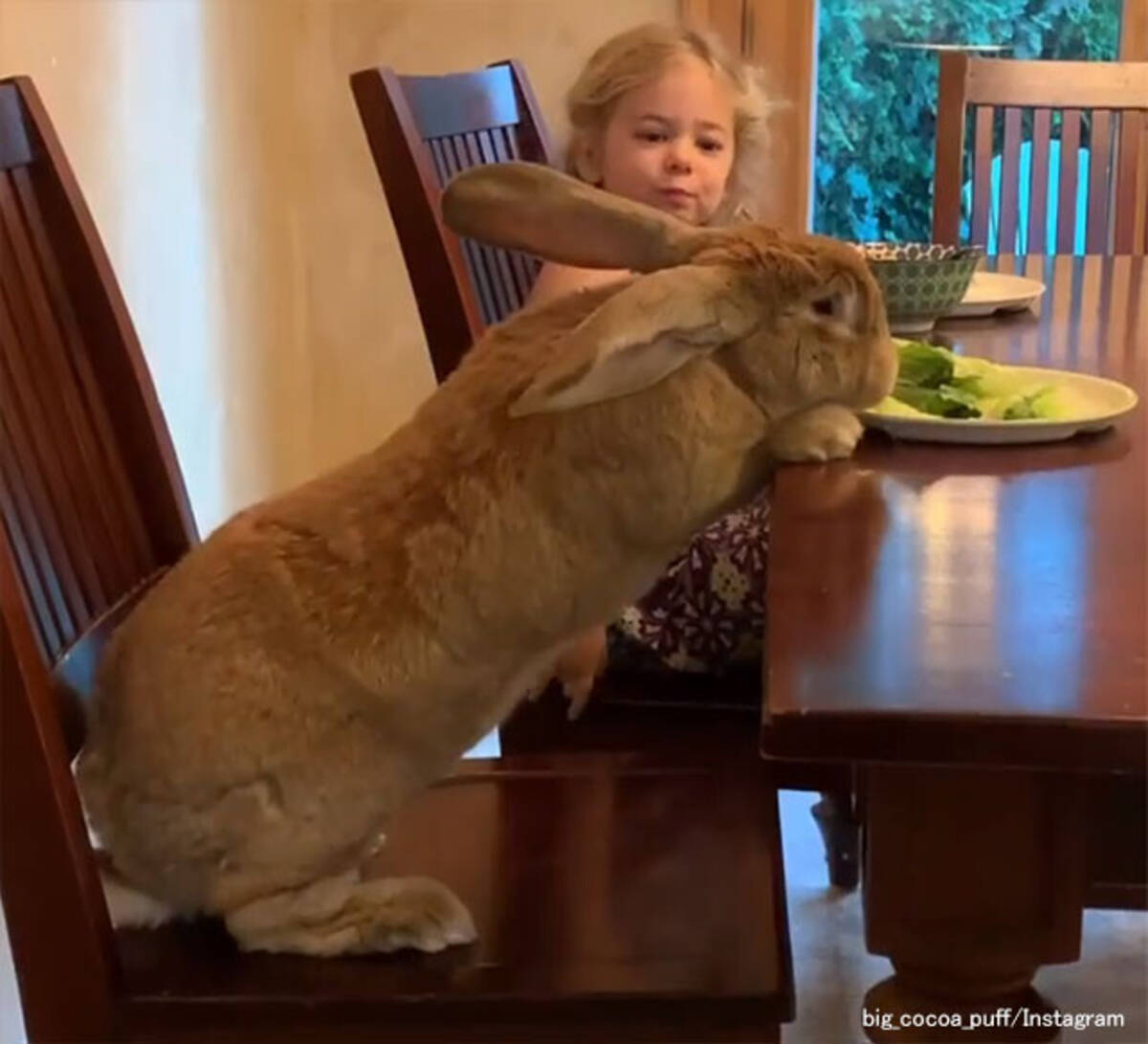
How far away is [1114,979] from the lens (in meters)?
2.06

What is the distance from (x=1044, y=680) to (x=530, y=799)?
23.9 inches

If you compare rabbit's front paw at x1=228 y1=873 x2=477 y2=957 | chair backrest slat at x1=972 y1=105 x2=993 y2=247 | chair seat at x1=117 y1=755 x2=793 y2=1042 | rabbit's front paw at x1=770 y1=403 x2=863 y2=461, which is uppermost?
chair backrest slat at x1=972 y1=105 x2=993 y2=247

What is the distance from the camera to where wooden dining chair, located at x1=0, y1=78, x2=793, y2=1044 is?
1.08 m

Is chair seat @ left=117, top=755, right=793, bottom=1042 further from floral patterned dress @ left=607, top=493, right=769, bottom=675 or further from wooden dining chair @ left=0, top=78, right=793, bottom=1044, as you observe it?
floral patterned dress @ left=607, top=493, right=769, bottom=675

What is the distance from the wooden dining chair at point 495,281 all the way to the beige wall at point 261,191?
42 cm

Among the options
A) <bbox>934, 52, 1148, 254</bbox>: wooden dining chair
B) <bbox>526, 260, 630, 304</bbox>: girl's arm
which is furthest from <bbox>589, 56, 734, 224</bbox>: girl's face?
<bbox>934, 52, 1148, 254</bbox>: wooden dining chair

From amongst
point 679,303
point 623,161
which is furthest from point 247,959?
point 623,161

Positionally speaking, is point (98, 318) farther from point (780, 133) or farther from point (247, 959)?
point (780, 133)

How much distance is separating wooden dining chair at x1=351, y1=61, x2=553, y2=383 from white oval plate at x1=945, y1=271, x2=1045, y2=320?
40 centimetres

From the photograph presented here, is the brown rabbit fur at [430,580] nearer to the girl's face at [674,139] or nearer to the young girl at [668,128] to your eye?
the young girl at [668,128]

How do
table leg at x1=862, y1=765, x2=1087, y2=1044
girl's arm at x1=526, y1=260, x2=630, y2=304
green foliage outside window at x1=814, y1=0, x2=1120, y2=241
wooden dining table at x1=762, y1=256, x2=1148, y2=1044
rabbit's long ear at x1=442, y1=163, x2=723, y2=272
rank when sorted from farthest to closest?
green foliage outside window at x1=814, y1=0, x2=1120, y2=241 < girl's arm at x1=526, y1=260, x2=630, y2=304 < rabbit's long ear at x1=442, y1=163, x2=723, y2=272 < table leg at x1=862, y1=765, x2=1087, y2=1044 < wooden dining table at x1=762, y1=256, x2=1148, y2=1044

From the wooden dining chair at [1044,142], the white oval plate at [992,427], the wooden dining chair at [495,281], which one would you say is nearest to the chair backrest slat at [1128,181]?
the wooden dining chair at [1044,142]

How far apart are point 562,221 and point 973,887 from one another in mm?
481

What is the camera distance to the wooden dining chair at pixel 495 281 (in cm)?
153
